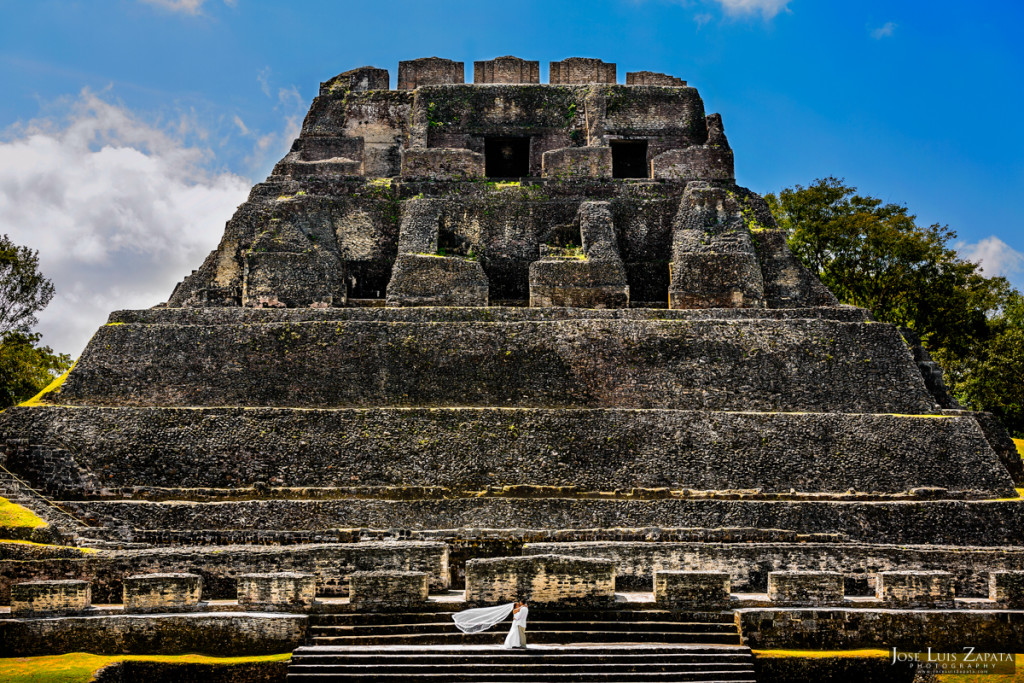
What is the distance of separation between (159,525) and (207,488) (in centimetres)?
Result: 108

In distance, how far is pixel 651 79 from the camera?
103ft

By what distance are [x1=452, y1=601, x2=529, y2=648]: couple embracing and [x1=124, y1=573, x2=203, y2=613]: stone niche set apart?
3.58 meters

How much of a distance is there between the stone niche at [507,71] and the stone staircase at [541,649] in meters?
22.5

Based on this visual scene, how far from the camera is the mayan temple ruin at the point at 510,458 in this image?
1181 cm

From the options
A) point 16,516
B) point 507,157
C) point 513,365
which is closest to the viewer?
point 16,516

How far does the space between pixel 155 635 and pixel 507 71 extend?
2347cm

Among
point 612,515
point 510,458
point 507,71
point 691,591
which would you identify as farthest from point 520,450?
point 507,71

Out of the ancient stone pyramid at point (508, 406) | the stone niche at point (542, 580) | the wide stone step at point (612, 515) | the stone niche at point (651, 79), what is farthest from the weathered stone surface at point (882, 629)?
the stone niche at point (651, 79)

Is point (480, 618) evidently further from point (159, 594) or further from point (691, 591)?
point (159, 594)

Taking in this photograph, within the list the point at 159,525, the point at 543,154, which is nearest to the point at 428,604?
the point at 159,525

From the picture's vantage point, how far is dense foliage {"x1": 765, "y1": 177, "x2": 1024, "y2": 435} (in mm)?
29969

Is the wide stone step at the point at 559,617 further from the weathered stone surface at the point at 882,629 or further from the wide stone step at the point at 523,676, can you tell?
the wide stone step at the point at 523,676

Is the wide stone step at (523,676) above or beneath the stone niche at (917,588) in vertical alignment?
beneath

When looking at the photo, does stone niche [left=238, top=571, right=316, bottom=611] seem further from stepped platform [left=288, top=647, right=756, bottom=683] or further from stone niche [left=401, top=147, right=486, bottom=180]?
stone niche [left=401, top=147, right=486, bottom=180]
